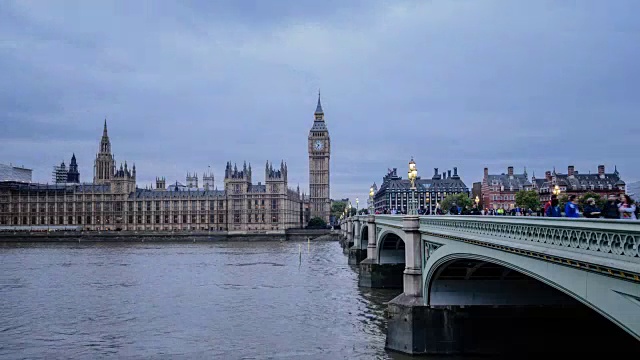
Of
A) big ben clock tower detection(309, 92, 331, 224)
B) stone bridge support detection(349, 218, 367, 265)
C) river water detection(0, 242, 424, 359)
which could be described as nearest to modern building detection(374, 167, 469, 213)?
big ben clock tower detection(309, 92, 331, 224)

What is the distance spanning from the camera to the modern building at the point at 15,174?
172 meters

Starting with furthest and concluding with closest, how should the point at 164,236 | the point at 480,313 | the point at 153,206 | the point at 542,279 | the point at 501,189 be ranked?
the point at 153,206 → the point at 164,236 → the point at 501,189 → the point at 480,313 → the point at 542,279

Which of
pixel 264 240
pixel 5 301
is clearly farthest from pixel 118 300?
pixel 264 240

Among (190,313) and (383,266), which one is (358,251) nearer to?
(383,266)

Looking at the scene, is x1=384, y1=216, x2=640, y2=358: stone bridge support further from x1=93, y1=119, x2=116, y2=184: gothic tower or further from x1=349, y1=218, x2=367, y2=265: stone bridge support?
x1=93, y1=119, x2=116, y2=184: gothic tower

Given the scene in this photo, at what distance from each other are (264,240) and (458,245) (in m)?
112

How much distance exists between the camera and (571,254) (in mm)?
11578

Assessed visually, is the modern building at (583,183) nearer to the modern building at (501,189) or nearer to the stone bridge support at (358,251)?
the modern building at (501,189)

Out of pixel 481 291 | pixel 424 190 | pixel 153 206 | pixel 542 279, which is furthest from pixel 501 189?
pixel 542 279

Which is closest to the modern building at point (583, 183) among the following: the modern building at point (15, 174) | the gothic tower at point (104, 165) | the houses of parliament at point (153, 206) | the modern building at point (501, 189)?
the modern building at point (501, 189)

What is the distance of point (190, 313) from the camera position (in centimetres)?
3525

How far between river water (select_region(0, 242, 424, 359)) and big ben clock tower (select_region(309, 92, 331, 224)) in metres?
108

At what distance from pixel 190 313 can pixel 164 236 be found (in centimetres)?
10295

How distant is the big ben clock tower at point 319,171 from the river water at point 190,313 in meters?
108
